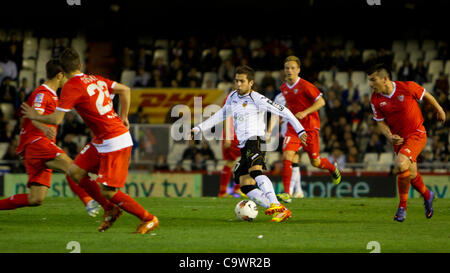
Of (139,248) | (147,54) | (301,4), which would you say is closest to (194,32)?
(147,54)

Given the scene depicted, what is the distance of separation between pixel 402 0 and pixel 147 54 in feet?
27.6

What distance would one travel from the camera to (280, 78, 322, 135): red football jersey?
12867 mm

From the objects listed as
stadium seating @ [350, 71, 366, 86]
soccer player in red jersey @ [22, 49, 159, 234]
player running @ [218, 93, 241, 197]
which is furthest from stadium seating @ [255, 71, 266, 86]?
soccer player in red jersey @ [22, 49, 159, 234]

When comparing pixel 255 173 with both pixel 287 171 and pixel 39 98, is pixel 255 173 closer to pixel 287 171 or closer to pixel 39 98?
pixel 39 98

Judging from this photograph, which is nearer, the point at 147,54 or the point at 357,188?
the point at 357,188

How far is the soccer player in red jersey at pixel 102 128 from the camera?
8.02m

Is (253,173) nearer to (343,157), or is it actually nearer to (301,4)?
(343,157)

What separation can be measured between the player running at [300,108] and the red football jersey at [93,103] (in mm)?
5128

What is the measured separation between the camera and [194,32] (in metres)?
25.9

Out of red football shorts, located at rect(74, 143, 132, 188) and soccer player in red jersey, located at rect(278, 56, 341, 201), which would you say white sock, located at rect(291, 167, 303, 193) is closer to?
soccer player in red jersey, located at rect(278, 56, 341, 201)

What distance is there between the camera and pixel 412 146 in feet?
32.5
